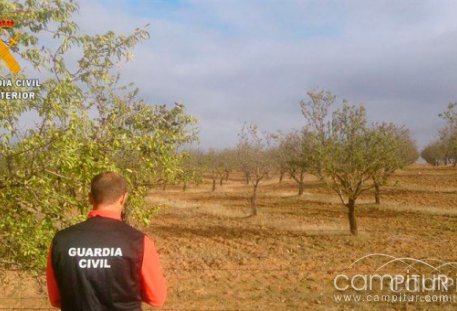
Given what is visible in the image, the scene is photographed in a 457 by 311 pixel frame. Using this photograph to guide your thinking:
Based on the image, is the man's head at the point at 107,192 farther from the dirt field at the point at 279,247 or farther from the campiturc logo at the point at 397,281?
the campiturc logo at the point at 397,281

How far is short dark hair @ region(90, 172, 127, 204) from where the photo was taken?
11.8ft

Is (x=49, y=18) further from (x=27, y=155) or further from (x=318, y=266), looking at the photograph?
(x=318, y=266)

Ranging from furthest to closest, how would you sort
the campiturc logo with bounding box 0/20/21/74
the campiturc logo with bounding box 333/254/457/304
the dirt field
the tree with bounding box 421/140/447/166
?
the tree with bounding box 421/140/447/166 → the dirt field → the campiturc logo with bounding box 333/254/457/304 → the campiturc logo with bounding box 0/20/21/74

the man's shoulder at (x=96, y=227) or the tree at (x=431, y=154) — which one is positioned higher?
the tree at (x=431, y=154)

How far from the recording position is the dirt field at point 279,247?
1207 cm

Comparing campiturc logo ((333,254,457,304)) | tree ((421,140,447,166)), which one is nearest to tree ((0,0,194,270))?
campiturc logo ((333,254,457,304))

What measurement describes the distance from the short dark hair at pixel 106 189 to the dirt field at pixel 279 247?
21.8 feet

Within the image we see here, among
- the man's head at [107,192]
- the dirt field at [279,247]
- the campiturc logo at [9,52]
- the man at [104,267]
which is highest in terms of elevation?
the campiturc logo at [9,52]

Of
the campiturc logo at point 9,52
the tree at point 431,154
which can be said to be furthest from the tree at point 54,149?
the tree at point 431,154

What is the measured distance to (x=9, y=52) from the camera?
6.46 meters

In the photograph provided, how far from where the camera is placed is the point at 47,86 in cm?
632

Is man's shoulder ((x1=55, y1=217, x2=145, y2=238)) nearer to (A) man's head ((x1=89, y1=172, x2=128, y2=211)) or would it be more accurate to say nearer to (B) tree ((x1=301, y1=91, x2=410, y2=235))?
(A) man's head ((x1=89, y1=172, x2=128, y2=211))

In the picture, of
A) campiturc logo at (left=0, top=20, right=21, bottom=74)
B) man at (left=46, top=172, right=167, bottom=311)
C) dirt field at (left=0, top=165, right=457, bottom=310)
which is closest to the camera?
man at (left=46, top=172, right=167, bottom=311)

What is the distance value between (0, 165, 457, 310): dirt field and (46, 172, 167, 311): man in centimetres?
652
